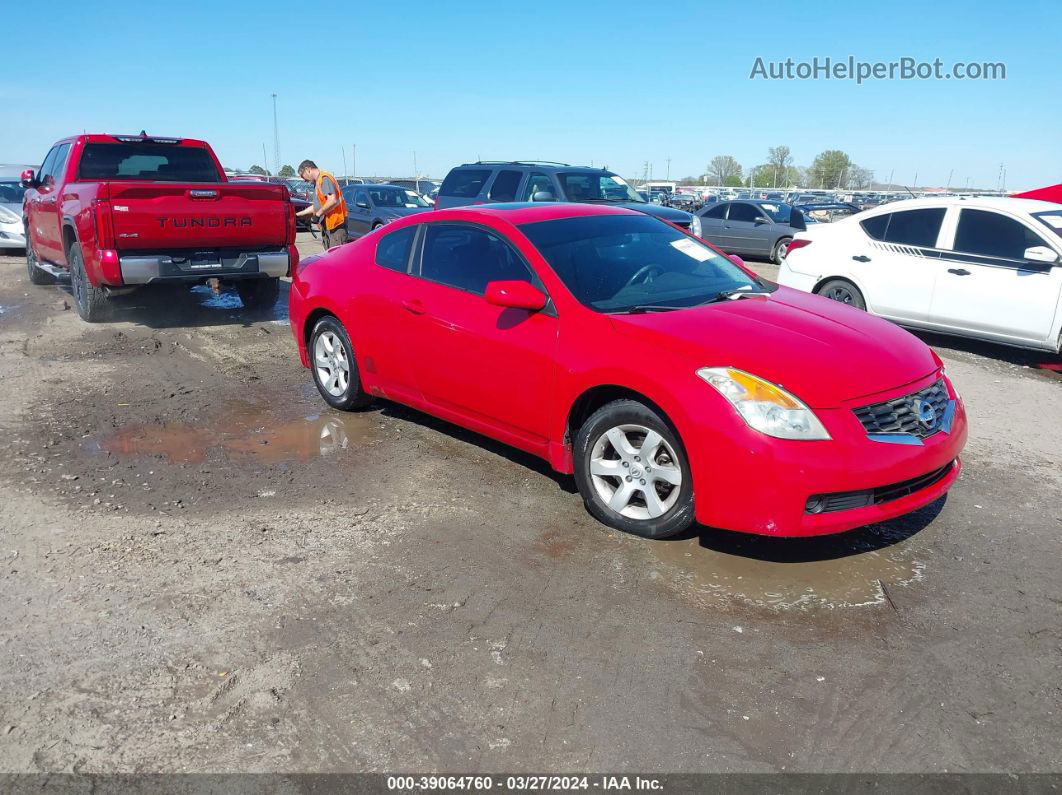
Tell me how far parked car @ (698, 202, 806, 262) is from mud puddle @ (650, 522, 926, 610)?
15.4 metres

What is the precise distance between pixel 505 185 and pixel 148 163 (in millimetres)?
5436

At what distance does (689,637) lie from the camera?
3527mm

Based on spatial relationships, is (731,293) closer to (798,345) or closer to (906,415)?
(798,345)

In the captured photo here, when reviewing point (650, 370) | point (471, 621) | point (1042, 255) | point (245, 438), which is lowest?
point (245, 438)

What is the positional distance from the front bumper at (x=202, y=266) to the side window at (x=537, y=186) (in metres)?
4.78

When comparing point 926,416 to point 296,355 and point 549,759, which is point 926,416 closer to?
point 549,759

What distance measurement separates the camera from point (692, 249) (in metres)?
5.52

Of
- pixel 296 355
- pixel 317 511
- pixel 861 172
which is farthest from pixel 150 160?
pixel 861 172

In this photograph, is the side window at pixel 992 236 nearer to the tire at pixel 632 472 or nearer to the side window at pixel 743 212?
the tire at pixel 632 472

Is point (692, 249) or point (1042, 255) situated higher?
point (692, 249)

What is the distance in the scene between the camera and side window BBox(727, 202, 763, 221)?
19750 millimetres

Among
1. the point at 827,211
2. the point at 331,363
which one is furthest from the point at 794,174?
the point at 331,363

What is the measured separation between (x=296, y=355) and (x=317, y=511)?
13.5 feet

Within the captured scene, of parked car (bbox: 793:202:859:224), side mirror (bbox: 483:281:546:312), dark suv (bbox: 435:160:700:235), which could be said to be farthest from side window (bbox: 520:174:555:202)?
parked car (bbox: 793:202:859:224)
